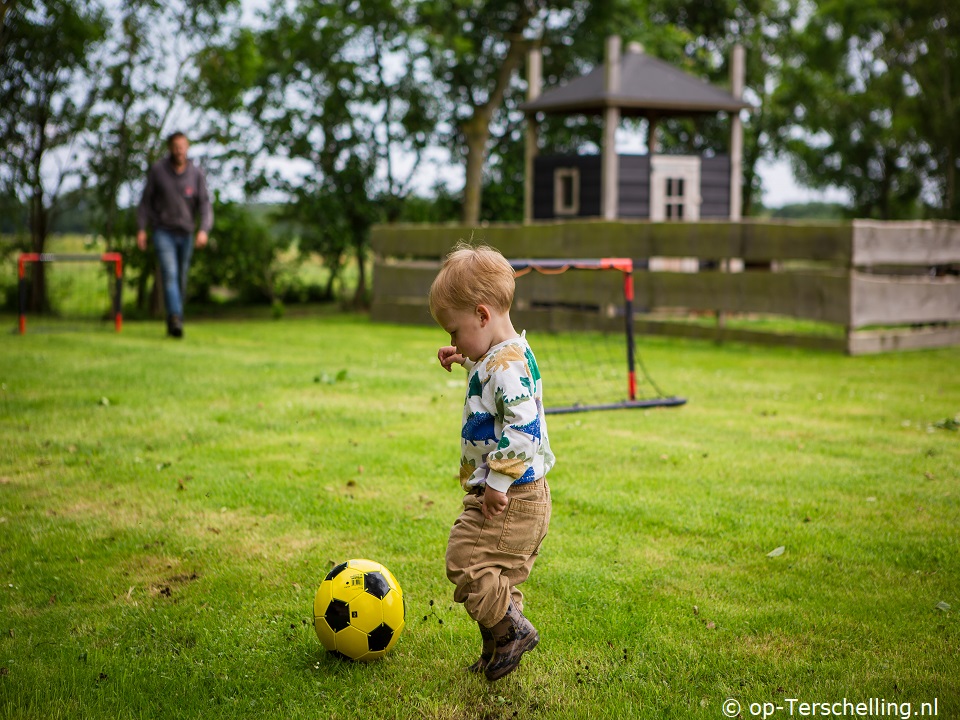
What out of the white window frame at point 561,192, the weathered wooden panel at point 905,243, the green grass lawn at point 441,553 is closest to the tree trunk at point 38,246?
the white window frame at point 561,192

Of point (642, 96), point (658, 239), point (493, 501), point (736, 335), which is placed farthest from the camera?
point (642, 96)

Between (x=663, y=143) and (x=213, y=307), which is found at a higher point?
(x=663, y=143)

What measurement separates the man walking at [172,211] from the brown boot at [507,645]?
1011 centimetres

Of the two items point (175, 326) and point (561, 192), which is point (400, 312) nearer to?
point (561, 192)

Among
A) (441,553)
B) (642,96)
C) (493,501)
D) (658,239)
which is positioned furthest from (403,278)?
(493,501)

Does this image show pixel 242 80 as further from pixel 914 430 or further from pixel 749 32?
pixel 749 32

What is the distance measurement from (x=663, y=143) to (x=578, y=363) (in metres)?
19.0

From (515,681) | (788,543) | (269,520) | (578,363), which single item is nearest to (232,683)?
(515,681)

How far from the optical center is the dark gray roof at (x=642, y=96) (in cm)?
1803

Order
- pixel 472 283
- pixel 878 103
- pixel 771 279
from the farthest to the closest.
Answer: pixel 878 103 < pixel 771 279 < pixel 472 283

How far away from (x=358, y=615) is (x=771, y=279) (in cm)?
1067

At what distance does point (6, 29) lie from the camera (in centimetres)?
1638

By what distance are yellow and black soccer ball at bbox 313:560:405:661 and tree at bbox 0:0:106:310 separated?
1577cm

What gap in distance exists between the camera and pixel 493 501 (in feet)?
9.94
